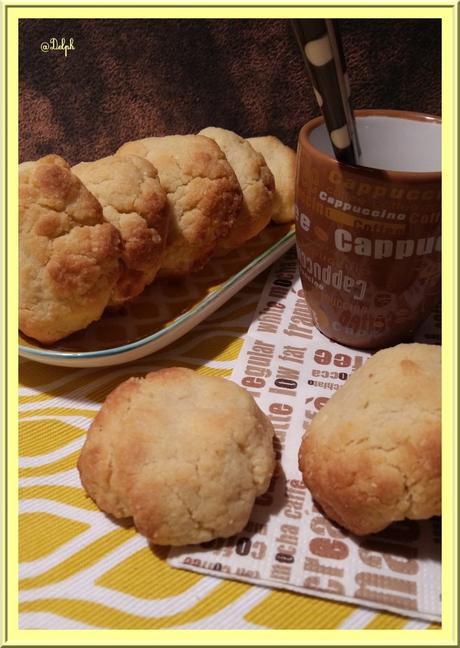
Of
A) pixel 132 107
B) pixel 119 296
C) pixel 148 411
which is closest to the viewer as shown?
pixel 148 411

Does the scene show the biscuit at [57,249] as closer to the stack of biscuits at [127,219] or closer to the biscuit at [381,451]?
the stack of biscuits at [127,219]


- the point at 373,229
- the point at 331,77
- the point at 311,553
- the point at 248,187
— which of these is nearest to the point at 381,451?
the point at 311,553

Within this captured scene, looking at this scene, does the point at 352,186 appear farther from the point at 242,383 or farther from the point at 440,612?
the point at 440,612

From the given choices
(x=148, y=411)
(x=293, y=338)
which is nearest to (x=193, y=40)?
(x=293, y=338)

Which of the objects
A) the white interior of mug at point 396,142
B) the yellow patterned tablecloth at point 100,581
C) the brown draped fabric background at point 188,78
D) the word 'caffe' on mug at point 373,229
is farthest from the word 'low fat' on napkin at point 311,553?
the brown draped fabric background at point 188,78

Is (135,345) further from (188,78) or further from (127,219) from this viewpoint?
(188,78)

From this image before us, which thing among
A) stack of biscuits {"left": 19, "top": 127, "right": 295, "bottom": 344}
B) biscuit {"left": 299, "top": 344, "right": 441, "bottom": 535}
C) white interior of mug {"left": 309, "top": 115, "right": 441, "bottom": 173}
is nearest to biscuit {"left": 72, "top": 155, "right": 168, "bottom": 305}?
stack of biscuits {"left": 19, "top": 127, "right": 295, "bottom": 344}
